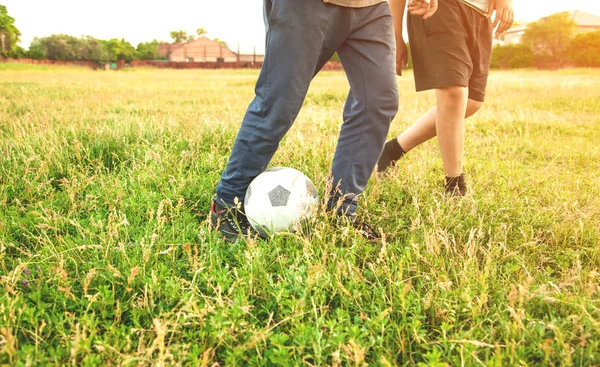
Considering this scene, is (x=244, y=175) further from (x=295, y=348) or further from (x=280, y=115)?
(x=295, y=348)

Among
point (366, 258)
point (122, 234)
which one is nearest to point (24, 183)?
point (122, 234)

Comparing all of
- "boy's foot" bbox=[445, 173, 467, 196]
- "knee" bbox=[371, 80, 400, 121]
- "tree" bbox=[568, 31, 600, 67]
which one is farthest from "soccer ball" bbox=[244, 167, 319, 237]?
"tree" bbox=[568, 31, 600, 67]

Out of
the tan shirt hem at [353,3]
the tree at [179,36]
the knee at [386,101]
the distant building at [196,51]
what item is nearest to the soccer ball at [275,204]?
the knee at [386,101]

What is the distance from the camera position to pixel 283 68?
2408 millimetres

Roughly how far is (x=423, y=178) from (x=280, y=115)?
1.74 meters

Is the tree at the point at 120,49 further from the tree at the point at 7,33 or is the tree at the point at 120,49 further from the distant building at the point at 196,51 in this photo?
the tree at the point at 7,33

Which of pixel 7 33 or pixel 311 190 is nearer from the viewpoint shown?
pixel 311 190

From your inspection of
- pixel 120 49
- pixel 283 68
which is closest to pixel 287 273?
pixel 283 68

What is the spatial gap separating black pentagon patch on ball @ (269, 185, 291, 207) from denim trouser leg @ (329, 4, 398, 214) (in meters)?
0.31

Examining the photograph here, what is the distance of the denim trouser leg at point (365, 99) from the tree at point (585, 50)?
4879 cm

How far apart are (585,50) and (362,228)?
52.5 meters

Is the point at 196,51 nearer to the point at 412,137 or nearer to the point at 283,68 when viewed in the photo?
the point at 412,137

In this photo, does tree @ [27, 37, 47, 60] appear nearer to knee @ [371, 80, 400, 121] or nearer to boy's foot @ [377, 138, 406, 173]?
boy's foot @ [377, 138, 406, 173]

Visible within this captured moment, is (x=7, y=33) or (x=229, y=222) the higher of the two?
(x=7, y=33)
